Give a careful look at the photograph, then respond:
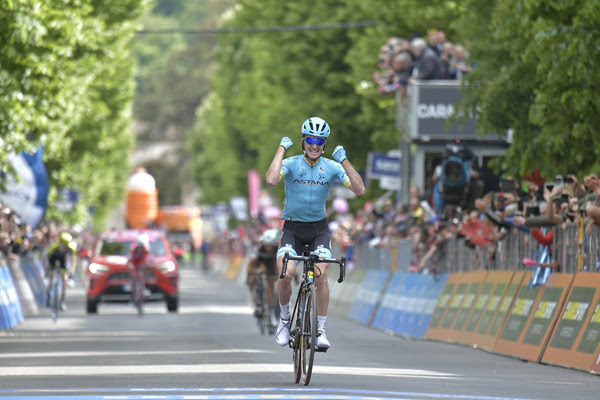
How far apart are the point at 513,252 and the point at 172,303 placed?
16.3 m

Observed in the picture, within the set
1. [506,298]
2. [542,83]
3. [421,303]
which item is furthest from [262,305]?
[506,298]

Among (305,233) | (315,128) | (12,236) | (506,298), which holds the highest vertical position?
(315,128)

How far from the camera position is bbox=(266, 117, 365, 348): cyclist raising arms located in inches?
567

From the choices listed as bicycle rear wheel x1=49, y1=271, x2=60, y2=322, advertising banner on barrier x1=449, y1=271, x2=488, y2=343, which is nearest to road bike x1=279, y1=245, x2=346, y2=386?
advertising banner on barrier x1=449, y1=271, x2=488, y2=343

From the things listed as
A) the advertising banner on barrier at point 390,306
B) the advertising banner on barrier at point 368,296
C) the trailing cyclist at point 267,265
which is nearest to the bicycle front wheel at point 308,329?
the trailing cyclist at point 267,265

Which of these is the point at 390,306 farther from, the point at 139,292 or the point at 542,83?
the point at 139,292

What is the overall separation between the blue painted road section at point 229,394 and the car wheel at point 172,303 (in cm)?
2210

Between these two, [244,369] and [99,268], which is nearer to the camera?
[244,369]

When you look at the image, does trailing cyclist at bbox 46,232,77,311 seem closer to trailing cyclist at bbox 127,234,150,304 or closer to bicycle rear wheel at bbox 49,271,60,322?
bicycle rear wheel at bbox 49,271,60,322

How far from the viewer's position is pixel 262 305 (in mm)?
25469

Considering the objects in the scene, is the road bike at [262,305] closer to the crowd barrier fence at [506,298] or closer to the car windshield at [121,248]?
the crowd barrier fence at [506,298]

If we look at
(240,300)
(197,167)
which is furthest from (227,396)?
(197,167)

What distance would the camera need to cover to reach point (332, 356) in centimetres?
1877

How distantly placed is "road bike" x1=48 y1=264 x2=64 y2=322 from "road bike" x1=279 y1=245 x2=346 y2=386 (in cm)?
1674
